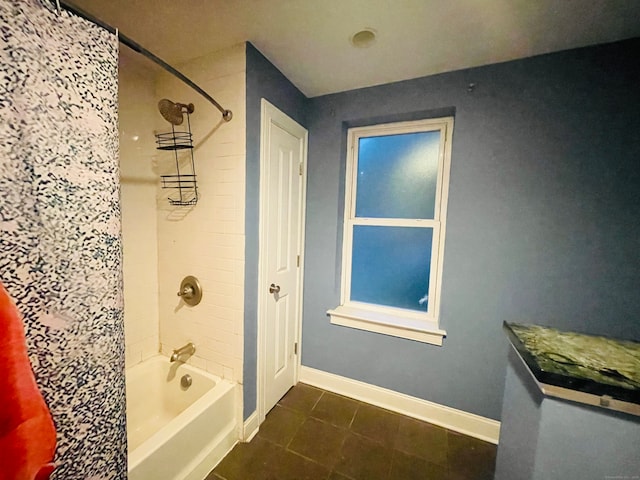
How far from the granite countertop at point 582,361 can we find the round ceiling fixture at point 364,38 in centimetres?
163

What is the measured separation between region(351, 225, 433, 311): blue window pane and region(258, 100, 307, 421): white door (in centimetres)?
51

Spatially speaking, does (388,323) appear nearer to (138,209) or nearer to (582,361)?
(582,361)

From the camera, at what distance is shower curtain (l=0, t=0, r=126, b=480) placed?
1.69 feet

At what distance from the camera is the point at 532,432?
0.81m

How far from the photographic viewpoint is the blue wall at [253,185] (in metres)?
1.35

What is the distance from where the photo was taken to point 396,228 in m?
1.83

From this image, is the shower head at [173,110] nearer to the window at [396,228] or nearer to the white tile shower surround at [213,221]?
the white tile shower surround at [213,221]

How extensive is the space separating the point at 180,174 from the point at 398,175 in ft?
5.15

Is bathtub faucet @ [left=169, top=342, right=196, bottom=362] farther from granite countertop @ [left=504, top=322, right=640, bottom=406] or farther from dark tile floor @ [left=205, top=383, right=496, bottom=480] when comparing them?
granite countertop @ [left=504, top=322, right=640, bottom=406]

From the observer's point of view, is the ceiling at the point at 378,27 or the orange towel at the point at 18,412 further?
the ceiling at the point at 378,27

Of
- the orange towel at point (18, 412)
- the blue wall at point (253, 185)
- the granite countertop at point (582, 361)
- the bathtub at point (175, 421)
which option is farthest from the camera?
the blue wall at point (253, 185)

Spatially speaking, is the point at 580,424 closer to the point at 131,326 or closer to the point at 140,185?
the point at 131,326

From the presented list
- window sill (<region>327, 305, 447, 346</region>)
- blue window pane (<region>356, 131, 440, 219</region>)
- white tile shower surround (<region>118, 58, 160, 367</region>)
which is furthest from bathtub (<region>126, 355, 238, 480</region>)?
blue window pane (<region>356, 131, 440, 219</region>)

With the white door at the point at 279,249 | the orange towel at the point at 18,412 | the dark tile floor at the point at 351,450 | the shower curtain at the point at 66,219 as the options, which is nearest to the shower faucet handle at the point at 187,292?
the white door at the point at 279,249
